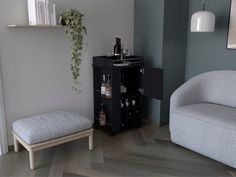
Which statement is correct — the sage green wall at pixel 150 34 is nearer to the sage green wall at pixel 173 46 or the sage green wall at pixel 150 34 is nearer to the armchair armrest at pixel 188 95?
the sage green wall at pixel 173 46

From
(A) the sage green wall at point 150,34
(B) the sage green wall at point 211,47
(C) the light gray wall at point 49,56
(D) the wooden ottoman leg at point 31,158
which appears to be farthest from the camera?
(A) the sage green wall at point 150,34

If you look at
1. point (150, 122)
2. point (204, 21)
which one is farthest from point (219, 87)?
point (150, 122)

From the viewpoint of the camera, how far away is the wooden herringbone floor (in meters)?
2.38

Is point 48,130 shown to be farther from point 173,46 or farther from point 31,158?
point 173,46

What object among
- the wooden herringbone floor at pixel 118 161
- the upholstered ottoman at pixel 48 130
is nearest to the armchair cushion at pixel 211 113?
the wooden herringbone floor at pixel 118 161

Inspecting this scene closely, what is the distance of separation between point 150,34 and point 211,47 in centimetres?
76

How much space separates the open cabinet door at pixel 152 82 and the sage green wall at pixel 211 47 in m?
0.53

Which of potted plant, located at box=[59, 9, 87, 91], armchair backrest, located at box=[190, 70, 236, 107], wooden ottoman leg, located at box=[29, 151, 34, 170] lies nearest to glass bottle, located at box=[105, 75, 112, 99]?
potted plant, located at box=[59, 9, 87, 91]

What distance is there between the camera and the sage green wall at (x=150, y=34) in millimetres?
3203

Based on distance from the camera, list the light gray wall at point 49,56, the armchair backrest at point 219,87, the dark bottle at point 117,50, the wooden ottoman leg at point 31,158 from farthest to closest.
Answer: the dark bottle at point 117,50 → the armchair backrest at point 219,87 → the light gray wall at point 49,56 → the wooden ottoman leg at point 31,158

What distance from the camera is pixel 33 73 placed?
2816 millimetres

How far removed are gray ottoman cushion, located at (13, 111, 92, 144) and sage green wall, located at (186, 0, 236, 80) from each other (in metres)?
1.63

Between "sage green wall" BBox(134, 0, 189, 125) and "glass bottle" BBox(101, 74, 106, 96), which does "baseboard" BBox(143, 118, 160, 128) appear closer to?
"sage green wall" BBox(134, 0, 189, 125)

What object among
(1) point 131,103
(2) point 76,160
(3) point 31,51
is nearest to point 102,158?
(2) point 76,160
